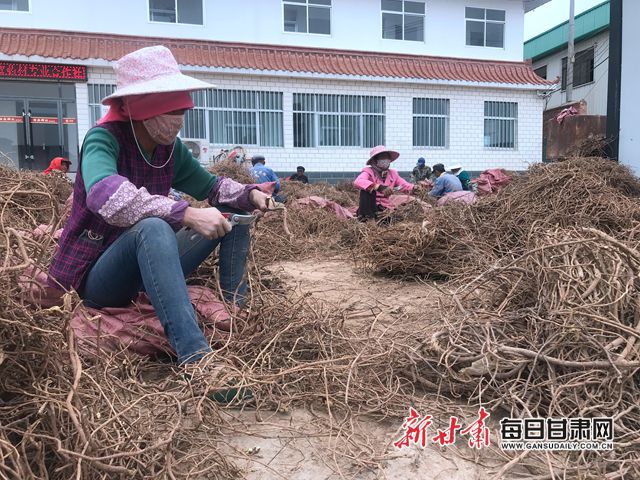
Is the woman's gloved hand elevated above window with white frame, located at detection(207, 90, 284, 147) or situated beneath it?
situated beneath

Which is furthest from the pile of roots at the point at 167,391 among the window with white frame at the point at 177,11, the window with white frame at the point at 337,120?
the window with white frame at the point at 177,11

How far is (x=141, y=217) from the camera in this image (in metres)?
1.65

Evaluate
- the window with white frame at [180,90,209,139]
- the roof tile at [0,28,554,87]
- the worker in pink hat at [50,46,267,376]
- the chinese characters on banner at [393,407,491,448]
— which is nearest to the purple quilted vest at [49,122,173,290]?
the worker in pink hat at [50,46,267,376]

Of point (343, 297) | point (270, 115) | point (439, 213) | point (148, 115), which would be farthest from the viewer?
point (270, 115)

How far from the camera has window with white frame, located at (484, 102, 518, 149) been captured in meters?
13.3

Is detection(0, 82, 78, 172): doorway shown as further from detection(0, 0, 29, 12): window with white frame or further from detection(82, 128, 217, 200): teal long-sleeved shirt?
detection(82, 128, 217, 200): teal long-sleeved shirt

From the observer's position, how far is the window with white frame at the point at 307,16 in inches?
484

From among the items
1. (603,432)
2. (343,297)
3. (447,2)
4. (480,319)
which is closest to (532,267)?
(480,319)

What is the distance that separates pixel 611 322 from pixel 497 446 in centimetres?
48

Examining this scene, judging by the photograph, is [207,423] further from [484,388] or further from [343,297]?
[343,297]

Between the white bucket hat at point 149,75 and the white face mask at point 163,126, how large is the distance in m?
0.11

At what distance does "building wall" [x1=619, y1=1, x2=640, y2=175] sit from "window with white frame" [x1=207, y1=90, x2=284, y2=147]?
739cm

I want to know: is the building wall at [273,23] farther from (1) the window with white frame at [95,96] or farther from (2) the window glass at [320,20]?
(1) the window with white frame at [95,96]

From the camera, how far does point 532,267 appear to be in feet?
6.44
